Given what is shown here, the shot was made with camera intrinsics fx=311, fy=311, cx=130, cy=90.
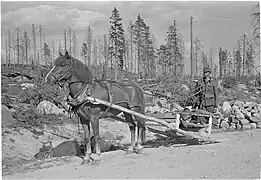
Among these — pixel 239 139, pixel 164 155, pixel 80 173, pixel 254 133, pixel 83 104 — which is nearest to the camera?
pixel 80 173

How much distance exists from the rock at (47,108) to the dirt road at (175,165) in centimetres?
602

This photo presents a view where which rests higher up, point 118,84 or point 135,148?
point 118,84

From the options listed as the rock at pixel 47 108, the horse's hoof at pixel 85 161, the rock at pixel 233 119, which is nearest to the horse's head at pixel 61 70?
the horse's hoof at pixel 85 161

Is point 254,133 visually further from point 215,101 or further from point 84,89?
point 84,89

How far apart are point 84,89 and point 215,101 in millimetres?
4699

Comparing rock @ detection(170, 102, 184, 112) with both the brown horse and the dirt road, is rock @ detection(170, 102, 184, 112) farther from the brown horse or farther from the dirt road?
the brown horse

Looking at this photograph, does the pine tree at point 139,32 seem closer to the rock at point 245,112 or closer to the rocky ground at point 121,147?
the rocky ground at point 121,147

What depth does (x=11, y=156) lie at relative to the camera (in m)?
9.16

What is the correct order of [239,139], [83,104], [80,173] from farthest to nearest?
[239,139] < [83,104] < [80,173]

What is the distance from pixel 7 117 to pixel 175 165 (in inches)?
294

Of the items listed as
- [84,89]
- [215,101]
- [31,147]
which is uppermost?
[84,89]

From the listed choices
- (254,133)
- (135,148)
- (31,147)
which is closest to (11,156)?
(31,147)

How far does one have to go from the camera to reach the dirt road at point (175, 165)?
5.75 metres

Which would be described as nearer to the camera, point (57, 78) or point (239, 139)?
point (57, 78)
